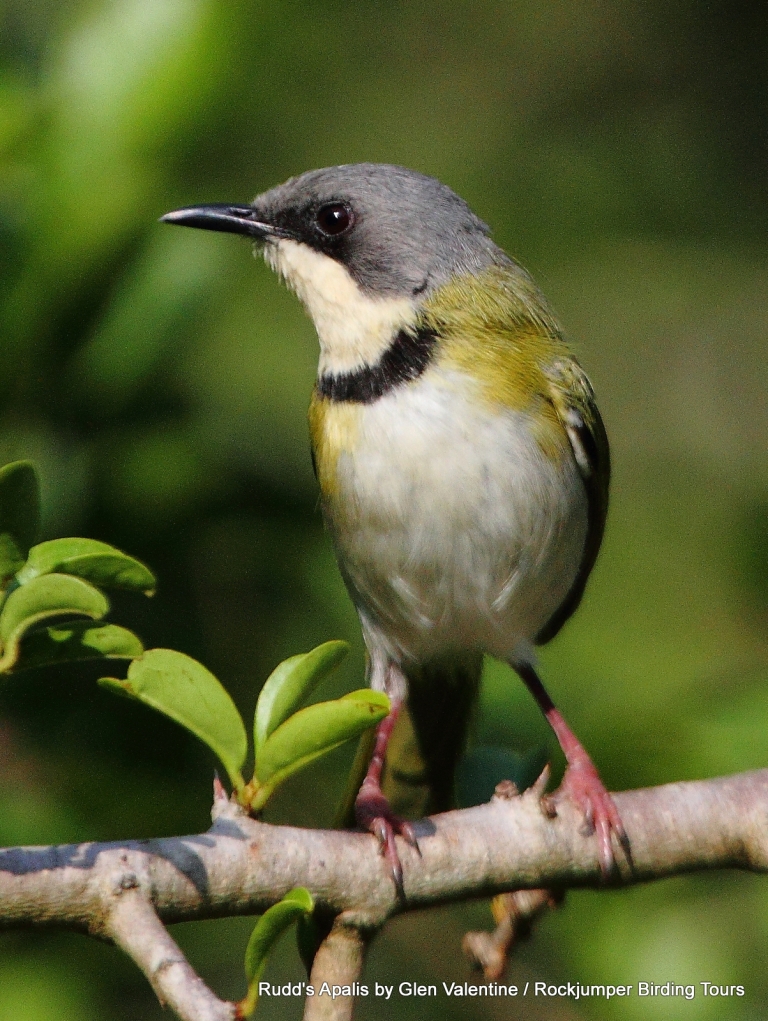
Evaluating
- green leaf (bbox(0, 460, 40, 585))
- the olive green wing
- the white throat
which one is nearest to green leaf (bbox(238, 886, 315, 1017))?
green leaf (bbox(0, 460, 40, 585))

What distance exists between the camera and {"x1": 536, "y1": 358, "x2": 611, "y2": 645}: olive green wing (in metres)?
3.99

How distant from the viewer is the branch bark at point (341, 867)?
2193mm

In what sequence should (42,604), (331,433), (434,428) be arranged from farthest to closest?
(331,433)
(434,428)
(42,604)

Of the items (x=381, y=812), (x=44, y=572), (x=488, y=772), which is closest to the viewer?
(x=44, y=572)

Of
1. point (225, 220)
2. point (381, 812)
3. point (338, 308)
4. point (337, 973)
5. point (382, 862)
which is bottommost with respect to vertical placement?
point (381, 812)

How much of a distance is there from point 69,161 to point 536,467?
1689mm

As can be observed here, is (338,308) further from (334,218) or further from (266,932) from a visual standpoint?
(266,932)

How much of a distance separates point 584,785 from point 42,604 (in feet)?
6.65

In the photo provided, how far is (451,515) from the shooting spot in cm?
371

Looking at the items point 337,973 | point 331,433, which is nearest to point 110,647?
point 337,973

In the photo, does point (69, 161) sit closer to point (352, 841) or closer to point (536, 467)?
point (536, 467)

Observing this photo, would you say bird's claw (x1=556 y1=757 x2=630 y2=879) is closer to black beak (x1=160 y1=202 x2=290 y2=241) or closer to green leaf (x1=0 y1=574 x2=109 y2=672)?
green leaf (x1=0 y1=574 x2=109 y2=672)

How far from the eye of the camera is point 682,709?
147 inches

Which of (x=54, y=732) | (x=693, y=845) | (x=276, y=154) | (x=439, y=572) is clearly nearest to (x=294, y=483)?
(x=439, y=572)
